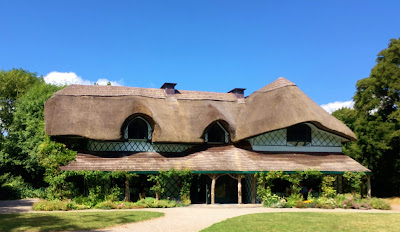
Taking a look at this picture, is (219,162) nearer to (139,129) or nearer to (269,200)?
(269,200)

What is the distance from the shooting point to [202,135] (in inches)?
884

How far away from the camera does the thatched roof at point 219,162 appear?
20000 millimetres

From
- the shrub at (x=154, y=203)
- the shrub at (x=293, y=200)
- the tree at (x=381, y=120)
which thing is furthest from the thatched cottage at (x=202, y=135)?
the tree at (x=381, y=120)

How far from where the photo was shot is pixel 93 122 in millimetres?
21203

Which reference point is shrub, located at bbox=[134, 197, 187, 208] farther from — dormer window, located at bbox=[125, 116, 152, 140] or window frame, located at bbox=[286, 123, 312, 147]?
window frame, located at bbox=[286, 123, 312, 147]

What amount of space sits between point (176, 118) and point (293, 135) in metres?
7.61

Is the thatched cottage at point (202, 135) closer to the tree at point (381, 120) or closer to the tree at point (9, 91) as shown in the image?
the tree at point (381, 120)

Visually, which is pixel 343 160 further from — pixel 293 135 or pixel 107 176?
pixel 107 176

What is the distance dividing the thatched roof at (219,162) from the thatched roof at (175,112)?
110cm

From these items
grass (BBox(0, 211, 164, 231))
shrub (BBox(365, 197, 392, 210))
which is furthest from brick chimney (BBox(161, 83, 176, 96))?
shrub (BBox(365, 197, 392, 210))

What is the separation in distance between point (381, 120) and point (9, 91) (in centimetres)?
3732

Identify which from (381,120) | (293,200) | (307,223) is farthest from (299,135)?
(307,223)

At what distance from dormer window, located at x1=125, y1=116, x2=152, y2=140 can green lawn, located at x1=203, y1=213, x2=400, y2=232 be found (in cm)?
994

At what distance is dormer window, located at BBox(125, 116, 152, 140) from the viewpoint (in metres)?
22.3
